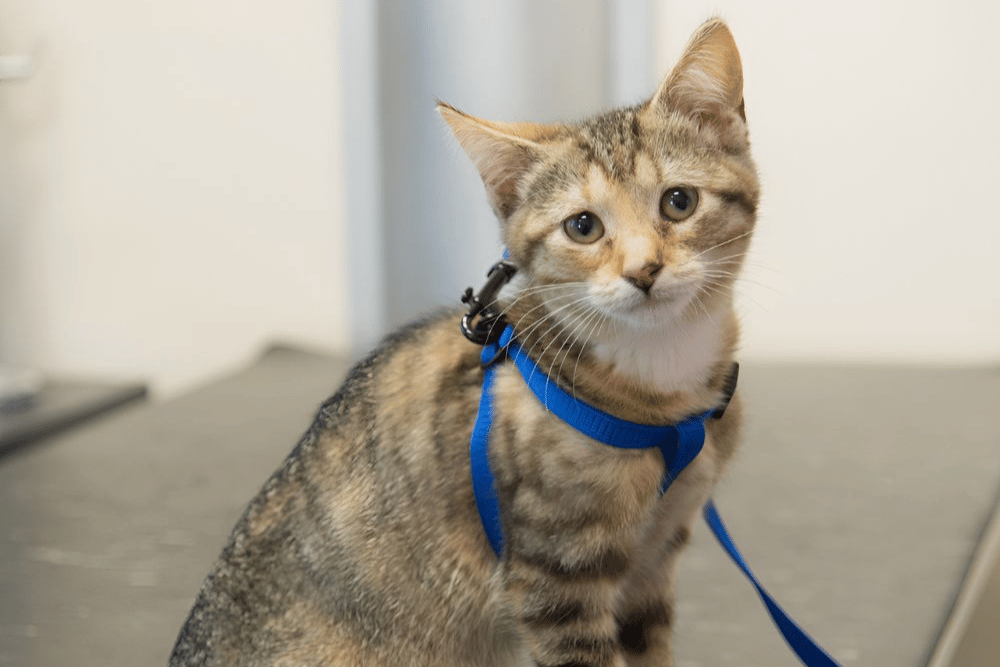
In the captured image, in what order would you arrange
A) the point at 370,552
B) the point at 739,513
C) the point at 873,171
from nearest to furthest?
the point at 370,552 < the point at 739,513 < the point at 873,171

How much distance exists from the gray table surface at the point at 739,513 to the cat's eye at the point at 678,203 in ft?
1.02

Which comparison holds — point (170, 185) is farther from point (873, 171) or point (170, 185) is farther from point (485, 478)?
point (485, 478)

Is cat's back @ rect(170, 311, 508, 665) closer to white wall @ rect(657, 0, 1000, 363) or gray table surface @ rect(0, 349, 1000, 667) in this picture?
gray table surface @ rect(0, 349, 1000, 667)

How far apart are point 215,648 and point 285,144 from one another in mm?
1887

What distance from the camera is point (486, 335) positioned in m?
0.85

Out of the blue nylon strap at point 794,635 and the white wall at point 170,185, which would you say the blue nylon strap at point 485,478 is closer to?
the blue nylon strap at point 794,635

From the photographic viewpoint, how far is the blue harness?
0.81 meters

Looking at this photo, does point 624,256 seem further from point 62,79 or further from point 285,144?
point 62,79

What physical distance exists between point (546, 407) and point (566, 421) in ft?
0.06

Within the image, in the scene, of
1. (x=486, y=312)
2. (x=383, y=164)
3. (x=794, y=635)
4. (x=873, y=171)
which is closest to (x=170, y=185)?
(x=383, y=164)

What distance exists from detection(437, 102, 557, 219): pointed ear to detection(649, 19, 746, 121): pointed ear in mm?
95

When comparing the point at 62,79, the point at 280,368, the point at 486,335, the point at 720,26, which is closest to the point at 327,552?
the point at 486,335

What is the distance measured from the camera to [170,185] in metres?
2.68

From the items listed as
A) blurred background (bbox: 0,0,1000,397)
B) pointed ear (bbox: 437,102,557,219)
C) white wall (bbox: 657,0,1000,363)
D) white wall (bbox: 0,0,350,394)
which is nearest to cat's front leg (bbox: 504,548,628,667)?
pointed ear (bbox: 437,102,557,219)
